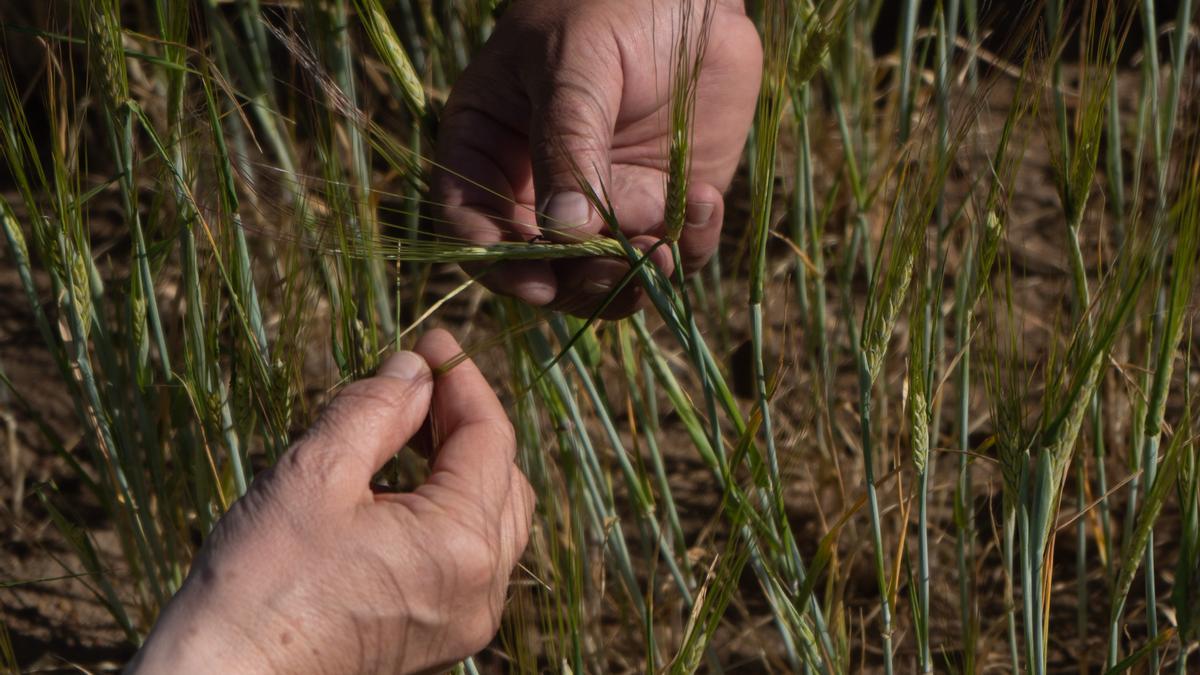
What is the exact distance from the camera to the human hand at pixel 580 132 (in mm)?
917

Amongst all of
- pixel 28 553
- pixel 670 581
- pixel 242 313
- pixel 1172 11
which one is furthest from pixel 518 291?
pixel 1172 11

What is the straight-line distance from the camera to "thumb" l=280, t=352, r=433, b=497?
2.53 ft

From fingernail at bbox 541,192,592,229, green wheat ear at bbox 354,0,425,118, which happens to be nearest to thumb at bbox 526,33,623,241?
fingernail at bbox 541,192,592,229

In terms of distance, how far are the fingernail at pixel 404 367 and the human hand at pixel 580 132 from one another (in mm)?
92

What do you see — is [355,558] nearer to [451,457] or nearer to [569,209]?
[451,457]

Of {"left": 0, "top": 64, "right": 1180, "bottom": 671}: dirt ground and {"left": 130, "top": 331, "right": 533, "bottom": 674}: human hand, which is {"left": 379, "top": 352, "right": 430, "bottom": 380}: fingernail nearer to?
{"left": 130, "top": 331, "right": 533, "bottom": 674}: human hand

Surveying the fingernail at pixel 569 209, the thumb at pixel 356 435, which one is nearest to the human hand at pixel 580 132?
the fingernail at pixel 569 209

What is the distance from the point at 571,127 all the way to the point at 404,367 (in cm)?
24

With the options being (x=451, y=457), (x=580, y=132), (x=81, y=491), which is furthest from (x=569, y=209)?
(x=81, y=491)

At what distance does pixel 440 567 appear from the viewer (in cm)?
80

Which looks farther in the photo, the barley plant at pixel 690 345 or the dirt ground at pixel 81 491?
the dirt ground at pixel 81 491

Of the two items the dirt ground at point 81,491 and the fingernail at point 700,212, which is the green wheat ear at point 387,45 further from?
the dirt ground at point 81,491

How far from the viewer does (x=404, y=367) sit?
84cm

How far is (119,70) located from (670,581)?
0.87 meters
